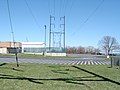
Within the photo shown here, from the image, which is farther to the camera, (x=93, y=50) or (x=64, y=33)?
(x=93, y=50)

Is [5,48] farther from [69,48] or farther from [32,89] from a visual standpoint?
[32,89]

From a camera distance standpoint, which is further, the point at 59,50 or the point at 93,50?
the point at 93,50

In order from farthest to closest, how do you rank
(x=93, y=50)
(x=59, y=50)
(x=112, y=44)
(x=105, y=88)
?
(x=93, y=50) < (x=112, y=44) < (x=59, y=50) < (x=105, y=88)

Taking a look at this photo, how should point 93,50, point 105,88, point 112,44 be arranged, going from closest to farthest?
point 105,88 < point 112,44 < point 93,50

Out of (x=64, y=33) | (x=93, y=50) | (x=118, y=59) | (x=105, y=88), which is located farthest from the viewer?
(x=93, y=50)

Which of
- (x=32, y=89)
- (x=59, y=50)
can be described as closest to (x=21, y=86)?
(x=32, y=89)

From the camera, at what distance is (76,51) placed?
146 meters

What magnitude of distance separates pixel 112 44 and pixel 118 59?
99154 millimetres

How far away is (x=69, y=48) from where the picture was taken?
144750mm

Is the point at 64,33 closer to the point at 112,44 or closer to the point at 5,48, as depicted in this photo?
the point at 5,48

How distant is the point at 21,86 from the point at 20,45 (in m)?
108

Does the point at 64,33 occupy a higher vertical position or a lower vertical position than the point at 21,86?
higher

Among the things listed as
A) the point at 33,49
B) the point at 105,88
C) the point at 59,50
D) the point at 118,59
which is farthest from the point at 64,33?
the point at 105,88

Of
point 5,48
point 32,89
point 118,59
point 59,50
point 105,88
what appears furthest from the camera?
point 5,48
